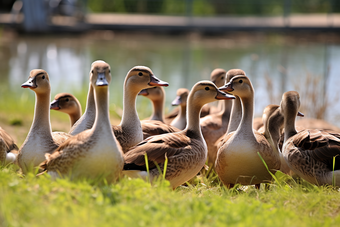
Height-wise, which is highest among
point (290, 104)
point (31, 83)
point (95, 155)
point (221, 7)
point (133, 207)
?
point (221, 7)

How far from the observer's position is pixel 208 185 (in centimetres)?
554

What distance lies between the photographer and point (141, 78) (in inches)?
217

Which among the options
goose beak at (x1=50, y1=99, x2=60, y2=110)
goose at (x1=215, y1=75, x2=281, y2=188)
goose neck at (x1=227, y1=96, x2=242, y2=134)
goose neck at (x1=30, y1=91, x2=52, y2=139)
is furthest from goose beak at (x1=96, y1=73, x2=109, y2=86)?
goose neck at (x1=227, y1=96, x2=242, y2=134)

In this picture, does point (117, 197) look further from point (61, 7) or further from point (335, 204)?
point (61, 7)

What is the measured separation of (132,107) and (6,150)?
1678 millimetres

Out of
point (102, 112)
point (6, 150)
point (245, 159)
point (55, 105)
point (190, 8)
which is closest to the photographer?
point (102, 112)

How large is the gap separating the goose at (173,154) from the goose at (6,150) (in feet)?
5.14

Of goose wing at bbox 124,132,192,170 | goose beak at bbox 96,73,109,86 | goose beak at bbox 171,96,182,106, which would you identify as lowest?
goose wing at bbox 124,132,192,170

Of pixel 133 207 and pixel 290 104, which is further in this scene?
pixel 290 104

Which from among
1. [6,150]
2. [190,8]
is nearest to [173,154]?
[6,150]

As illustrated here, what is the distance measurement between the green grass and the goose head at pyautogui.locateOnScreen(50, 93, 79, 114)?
222 cm

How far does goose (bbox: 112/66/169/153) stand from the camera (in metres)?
5.37

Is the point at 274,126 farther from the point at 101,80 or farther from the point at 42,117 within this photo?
the point at 42,117

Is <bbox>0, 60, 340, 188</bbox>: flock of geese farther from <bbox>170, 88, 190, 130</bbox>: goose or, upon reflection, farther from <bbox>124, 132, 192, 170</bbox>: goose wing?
<bbox>170, 88, 190, 130</bbox>: goose
